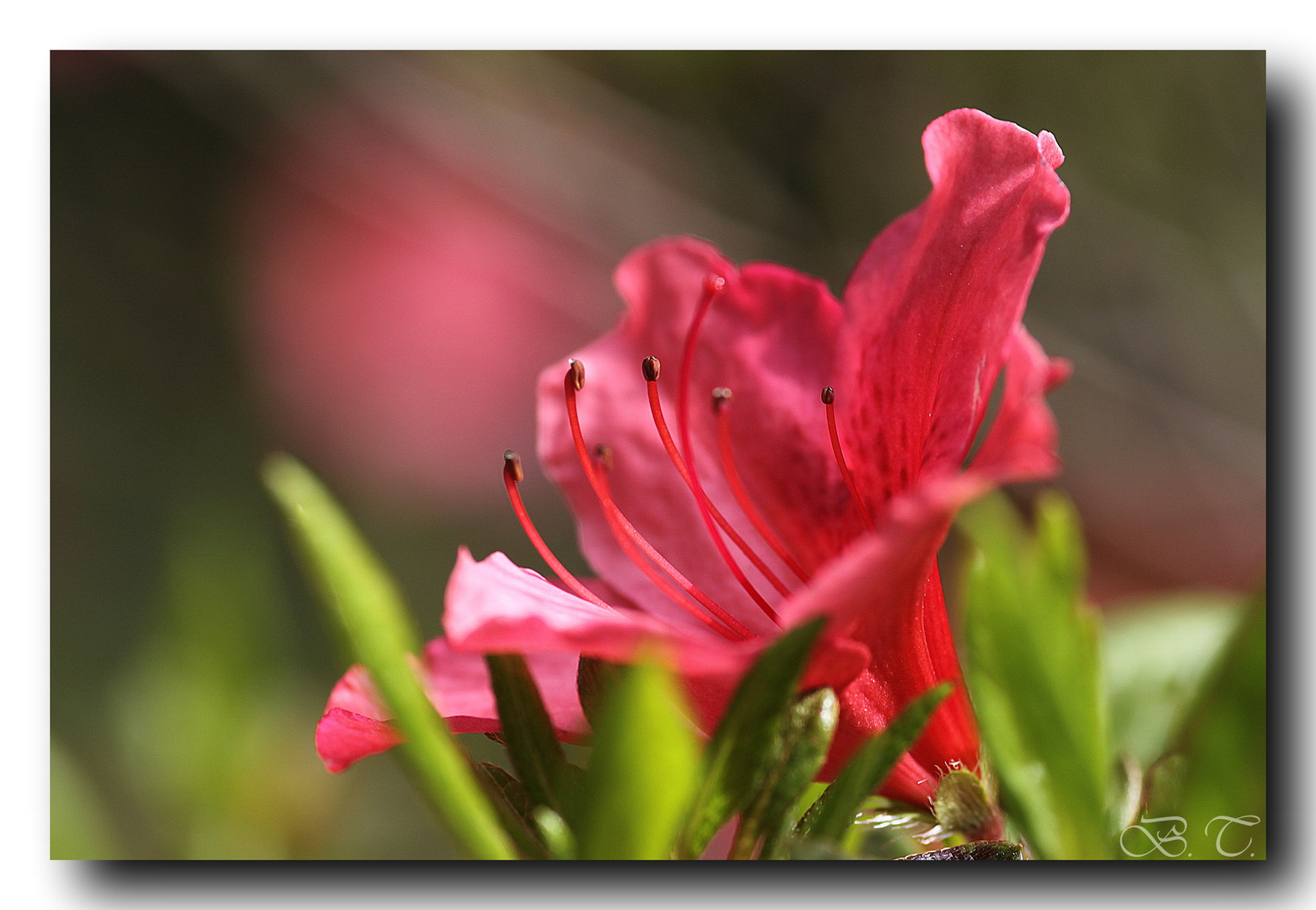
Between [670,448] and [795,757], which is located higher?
[670,448]

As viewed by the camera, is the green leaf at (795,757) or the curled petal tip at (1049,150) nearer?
the green leaf at (795,757)

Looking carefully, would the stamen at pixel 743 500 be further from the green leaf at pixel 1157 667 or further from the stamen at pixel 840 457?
the green leaf at pixel 1157 667

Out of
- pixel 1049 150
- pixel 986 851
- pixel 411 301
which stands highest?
pixel 411 301

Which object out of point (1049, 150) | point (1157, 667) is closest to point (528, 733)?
point (1049, 150)

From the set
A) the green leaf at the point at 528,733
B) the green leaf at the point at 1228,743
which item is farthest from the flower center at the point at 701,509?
the green leaf at the point at 1228,743

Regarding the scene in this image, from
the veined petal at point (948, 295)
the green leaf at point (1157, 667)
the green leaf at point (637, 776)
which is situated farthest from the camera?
the green leaf at point (1157, 667)

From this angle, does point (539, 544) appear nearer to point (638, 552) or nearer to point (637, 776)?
point (638, 552)
